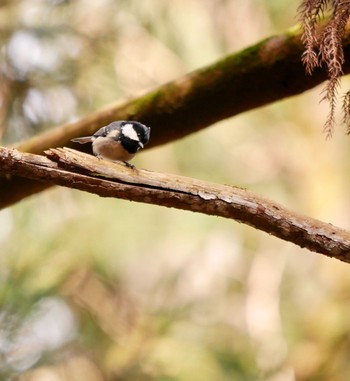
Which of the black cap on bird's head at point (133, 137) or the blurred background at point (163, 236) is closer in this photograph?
the black cap on bird's head at point (133, 137)

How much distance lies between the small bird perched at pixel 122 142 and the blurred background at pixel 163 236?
0.76 metres

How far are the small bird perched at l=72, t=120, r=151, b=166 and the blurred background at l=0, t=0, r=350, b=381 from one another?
29.7 inches

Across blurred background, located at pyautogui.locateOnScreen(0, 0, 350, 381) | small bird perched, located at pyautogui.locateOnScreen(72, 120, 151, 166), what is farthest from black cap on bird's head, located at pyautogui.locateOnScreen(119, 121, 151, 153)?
blurred background, located at pyautogui.locateOnScreen(0, 0, 350, 381)

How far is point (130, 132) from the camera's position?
193 cm

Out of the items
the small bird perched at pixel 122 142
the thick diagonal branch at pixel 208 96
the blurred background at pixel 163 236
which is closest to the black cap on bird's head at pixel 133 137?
the small bird perched at pixel 122 142

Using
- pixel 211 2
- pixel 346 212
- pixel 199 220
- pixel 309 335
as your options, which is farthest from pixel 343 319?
pixel 211 2

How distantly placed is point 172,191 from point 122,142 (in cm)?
37

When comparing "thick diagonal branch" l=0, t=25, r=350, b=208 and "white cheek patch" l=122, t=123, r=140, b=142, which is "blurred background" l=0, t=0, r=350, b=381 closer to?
"thick diagonal branch" l=0, t=25, r=350, b=208

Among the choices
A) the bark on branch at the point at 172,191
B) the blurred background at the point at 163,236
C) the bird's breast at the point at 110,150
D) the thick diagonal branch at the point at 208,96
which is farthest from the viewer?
the blurred background at the point at 163,236

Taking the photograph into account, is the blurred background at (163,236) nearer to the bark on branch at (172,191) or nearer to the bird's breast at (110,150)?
the bird's breast at (110,150)

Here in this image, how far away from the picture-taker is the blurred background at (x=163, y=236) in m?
3.35

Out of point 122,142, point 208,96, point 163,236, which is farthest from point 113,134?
point 163,236

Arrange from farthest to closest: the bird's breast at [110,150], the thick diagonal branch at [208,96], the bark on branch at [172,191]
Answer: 1. the thick diagonal branch at [208,96]
2. the bird's breast at [110,150]
3. the bark on branch at [172,191]

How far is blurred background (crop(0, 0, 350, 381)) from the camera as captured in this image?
3.35m
